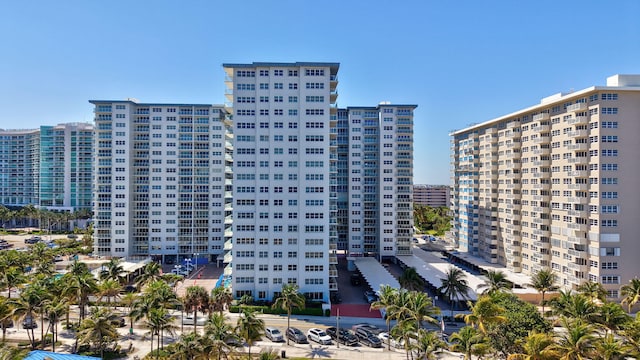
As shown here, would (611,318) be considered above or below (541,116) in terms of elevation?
below

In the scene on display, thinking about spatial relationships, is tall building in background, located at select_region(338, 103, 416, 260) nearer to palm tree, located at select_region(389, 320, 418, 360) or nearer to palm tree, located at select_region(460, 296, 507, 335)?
palm tree, located at select_region(389, 320, 418, 360)

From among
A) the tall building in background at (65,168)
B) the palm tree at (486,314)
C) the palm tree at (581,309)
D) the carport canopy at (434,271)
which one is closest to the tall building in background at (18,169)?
the tall building in background at (65,168)

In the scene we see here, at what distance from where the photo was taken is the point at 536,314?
3791 centimetres

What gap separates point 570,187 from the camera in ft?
214

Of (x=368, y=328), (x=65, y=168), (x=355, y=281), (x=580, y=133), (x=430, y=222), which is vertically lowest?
(x=355, y=281)

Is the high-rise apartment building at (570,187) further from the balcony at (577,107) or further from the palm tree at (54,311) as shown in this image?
the palm tree at (54,311)

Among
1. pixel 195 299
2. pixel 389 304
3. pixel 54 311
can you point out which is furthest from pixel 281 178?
pixel 54 311

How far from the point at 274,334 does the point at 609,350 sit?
3674cm

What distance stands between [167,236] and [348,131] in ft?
189

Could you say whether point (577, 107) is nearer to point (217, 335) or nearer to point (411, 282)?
point (411, 282)

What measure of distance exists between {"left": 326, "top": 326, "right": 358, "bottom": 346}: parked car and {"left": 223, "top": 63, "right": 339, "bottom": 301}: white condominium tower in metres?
13.0

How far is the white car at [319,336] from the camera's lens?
47.4 m

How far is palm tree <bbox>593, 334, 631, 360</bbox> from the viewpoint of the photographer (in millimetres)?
29891

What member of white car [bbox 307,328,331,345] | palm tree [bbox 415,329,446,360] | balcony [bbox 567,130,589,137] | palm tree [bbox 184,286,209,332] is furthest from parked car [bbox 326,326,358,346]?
A: balcony [bbox 567,130,589,137]
